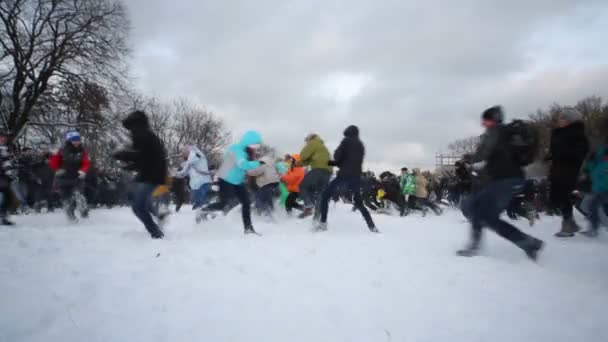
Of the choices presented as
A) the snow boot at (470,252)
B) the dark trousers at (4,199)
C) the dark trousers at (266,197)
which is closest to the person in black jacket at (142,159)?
the dark trousers at (4,199)

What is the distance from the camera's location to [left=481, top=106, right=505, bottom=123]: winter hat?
11.1 ft

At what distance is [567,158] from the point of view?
461 centimetres

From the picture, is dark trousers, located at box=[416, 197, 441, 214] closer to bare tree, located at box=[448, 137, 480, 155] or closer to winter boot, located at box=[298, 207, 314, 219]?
winter boot, located at box=[298, 207, 314, 219]

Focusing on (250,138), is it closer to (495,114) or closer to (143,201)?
(143,201)

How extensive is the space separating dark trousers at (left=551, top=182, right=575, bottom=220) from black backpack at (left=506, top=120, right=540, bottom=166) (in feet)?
6.89

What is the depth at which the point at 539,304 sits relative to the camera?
2141mm

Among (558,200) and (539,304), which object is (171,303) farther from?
(558,200)

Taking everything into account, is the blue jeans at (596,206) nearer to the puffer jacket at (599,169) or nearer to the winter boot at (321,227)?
the puffer jacket at (599,169)

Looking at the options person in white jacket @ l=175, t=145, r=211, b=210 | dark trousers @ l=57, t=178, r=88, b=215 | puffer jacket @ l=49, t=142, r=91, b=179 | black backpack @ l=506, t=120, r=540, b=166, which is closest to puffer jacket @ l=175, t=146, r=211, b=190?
person in white jacket @ l=175, t=145, r=211, b=210

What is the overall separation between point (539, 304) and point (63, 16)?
20366 mm

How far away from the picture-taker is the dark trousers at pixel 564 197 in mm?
4688

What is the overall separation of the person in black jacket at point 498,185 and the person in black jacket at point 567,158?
209cm

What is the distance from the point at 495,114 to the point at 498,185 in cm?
78

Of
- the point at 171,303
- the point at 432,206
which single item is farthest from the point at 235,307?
the point at 432,206
